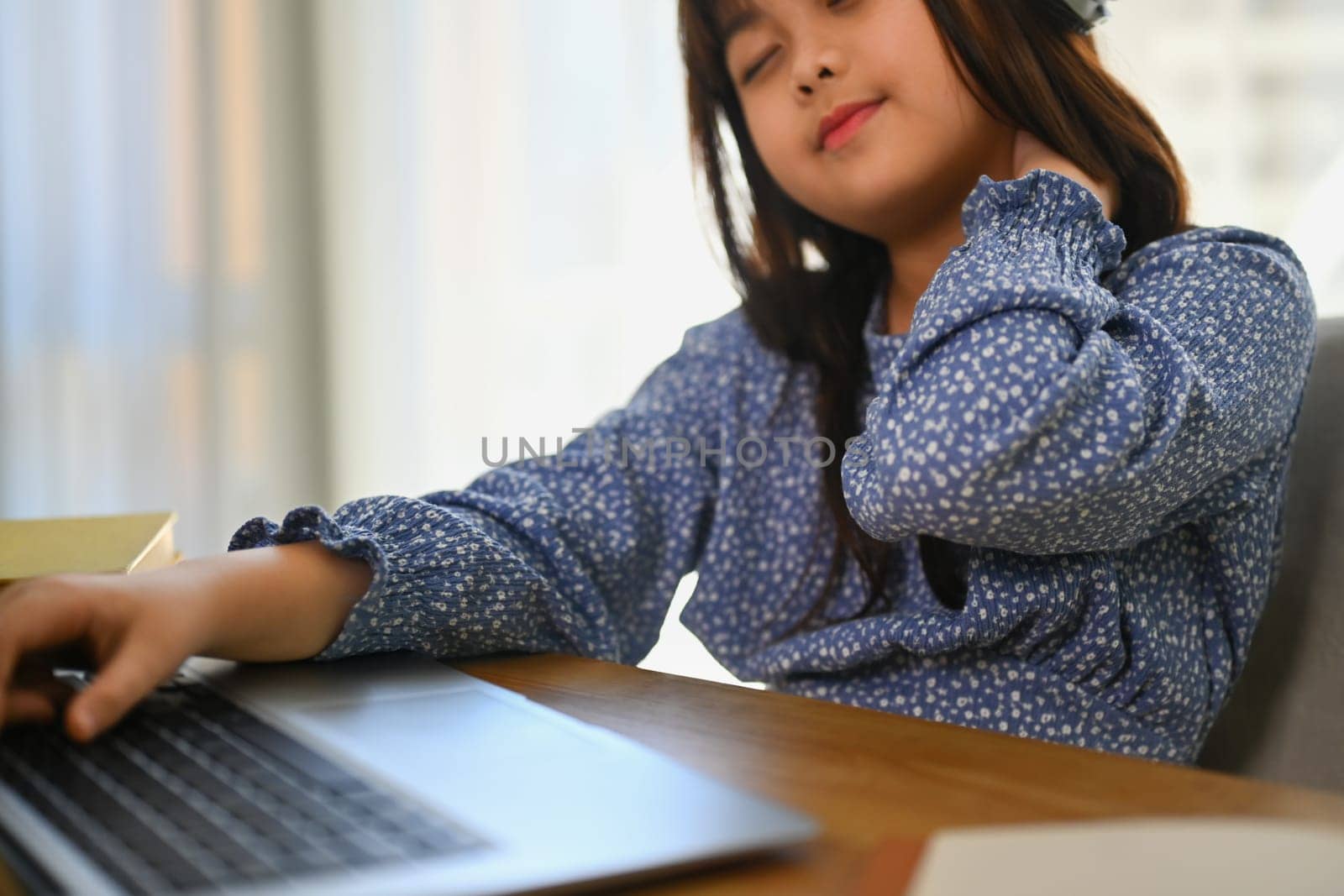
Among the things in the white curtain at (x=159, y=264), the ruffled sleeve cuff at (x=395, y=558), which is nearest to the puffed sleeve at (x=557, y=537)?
the ruffled sleeve cuff at (x=395, y=558)

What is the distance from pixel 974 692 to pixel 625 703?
0.28 m

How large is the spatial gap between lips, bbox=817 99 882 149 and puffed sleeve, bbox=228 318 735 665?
25 cm

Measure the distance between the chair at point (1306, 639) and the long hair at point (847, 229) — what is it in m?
0.17

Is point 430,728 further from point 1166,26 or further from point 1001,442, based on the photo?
point 1166,26

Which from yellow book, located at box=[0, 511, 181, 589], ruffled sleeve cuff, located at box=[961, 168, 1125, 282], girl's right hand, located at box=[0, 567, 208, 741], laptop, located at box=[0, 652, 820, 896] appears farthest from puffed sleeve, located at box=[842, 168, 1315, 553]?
yellow book, located at box=[0, 511, 181, 589]

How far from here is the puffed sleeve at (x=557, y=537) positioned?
73 centimetres

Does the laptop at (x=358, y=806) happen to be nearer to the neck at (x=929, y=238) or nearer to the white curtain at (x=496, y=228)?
the neck at (x=929, y=238)

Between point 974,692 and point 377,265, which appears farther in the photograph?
point 377,265

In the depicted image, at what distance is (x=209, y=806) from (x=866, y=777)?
0.24 metres

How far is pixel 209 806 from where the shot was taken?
399mm

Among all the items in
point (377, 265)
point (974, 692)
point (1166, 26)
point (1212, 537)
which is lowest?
point (974, 692)

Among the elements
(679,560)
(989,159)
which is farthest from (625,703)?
(989,159)

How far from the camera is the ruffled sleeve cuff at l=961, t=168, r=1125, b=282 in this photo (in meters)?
0.72

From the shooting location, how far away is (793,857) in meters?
0.38
